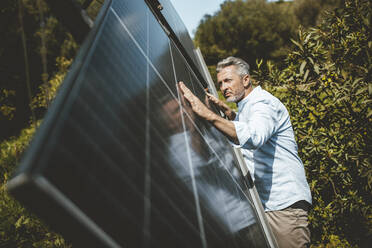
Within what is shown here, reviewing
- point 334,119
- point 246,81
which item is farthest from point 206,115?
point 334,119

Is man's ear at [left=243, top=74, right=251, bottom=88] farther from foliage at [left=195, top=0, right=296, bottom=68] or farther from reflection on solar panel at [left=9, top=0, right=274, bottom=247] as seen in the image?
foliage at [left=195, top=0, right=296, bottom=68]

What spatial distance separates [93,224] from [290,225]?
250cm

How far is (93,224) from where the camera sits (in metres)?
0.51

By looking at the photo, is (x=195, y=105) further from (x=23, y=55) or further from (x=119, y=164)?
(x=23, y=55)

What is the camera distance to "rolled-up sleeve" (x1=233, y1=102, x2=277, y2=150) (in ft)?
6.16

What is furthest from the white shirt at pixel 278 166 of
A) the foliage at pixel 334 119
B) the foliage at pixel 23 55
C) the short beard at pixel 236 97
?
the foliage at pixel 23 55

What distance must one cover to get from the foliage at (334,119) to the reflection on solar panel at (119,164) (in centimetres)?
293

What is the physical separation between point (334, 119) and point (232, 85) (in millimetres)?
2224

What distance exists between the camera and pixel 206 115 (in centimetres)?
184

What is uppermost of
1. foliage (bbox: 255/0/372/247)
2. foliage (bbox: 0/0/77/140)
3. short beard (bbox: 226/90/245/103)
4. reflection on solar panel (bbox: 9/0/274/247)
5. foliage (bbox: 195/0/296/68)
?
foliage (bbox: 0/0/77/140)

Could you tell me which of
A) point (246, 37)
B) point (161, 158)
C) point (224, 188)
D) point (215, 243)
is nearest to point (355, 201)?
point (224, 188)

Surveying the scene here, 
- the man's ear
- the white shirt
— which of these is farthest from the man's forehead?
the white shirt

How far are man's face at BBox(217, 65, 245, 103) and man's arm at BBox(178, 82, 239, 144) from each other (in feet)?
4.03

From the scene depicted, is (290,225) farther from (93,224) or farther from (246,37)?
(246,37)
